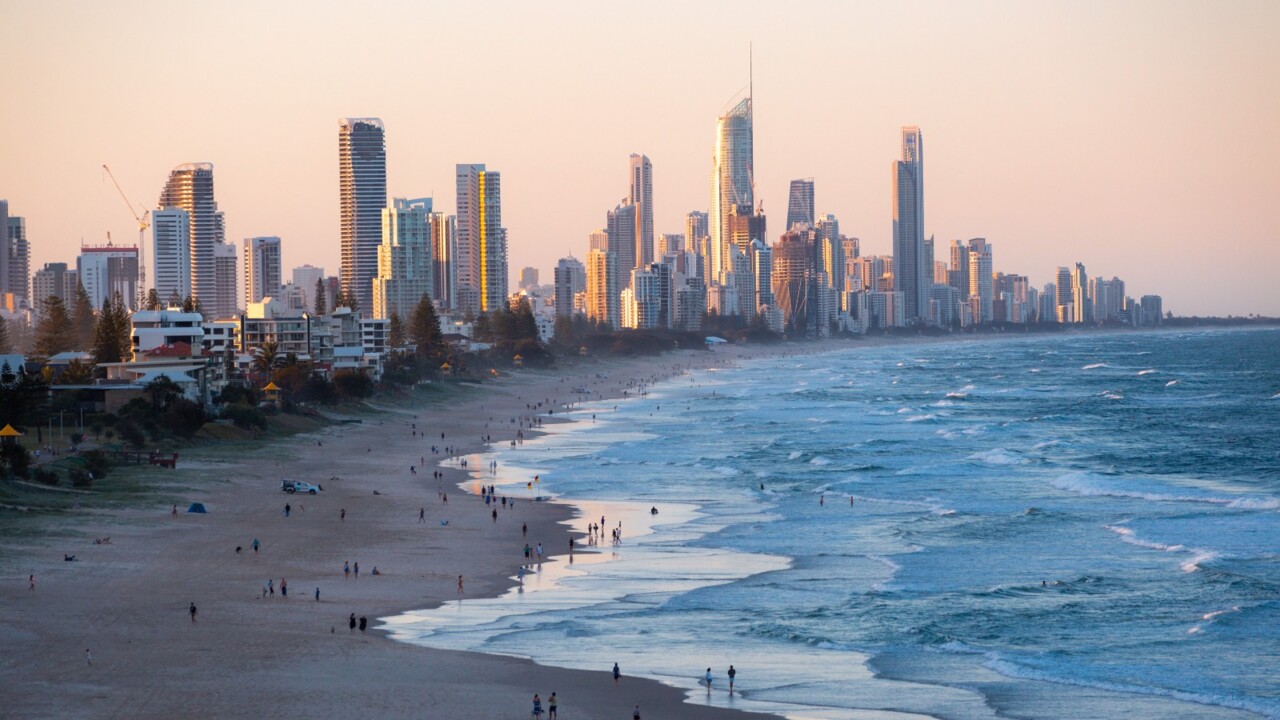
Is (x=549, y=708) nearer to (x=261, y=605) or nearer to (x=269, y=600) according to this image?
(x=261, y=605)

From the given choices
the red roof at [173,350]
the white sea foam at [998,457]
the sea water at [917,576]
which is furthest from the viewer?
the red roof at [173,350]

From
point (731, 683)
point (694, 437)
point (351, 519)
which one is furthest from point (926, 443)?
point (731, 683)

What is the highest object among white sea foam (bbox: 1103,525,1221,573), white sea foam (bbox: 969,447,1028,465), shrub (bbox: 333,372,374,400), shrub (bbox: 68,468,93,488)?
shrub (bbox: 333,372,374,400)

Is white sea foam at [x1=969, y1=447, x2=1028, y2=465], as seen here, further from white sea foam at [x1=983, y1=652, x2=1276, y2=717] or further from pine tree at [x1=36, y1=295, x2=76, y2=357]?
pine tree at [x1=36, y1=295, x2=76, y2=357]

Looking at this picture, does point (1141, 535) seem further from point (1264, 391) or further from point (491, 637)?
point (1264, 391)

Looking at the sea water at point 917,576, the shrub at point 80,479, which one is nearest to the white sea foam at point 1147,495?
the sea water at point 917,576

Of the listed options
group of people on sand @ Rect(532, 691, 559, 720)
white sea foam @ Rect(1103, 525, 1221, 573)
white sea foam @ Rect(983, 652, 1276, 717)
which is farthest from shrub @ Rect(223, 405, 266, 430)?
white sea foam @ Rect(983, 652, 1276, 717)

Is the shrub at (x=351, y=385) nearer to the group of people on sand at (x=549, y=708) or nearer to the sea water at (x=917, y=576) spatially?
the sea water at (x=917, y=576)
